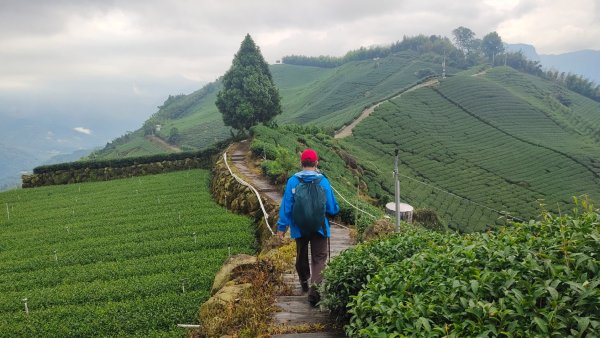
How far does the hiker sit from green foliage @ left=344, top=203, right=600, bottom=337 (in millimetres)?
1843

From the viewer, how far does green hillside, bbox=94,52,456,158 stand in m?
94.1

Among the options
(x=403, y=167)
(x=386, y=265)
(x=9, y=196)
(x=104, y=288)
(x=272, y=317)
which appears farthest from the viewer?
(x=403, y=167)

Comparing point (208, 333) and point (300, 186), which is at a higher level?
point (300, 186)

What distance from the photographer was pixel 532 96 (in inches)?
3511

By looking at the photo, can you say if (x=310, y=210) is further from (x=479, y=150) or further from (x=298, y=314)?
(x=479, y=150)

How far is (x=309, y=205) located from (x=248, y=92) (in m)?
29.7

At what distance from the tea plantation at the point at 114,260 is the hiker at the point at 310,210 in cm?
399

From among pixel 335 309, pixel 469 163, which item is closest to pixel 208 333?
pixel 335 309

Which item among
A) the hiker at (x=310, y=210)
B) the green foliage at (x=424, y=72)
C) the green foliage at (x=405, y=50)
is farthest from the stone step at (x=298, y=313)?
the green foliage at (x=405, y=50)

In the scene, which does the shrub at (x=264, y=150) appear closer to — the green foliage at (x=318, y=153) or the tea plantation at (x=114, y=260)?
the green foliage at (x=318, y=153)

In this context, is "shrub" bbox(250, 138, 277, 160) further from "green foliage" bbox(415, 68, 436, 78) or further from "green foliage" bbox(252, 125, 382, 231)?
"green foliage" bbox(415, 68, 436, 78)

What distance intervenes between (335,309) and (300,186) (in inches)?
73.4

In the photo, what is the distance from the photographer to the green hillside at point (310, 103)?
94.1m

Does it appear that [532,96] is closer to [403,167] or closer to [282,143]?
[403,167]
